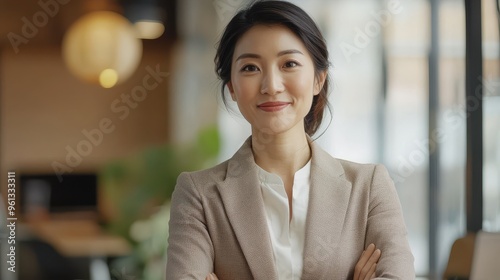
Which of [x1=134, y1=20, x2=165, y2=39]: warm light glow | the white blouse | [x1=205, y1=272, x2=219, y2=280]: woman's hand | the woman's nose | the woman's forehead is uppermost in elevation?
[x1=134, y1=20, x2=165, y2=39]: warm light glow

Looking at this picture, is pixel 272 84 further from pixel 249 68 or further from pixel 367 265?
pixel 367 265

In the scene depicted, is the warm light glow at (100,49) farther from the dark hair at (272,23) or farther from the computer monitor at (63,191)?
the dark hair at (272,23)

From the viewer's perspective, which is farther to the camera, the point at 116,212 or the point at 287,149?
the point at 116,212

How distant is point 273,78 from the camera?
1336 millimetres

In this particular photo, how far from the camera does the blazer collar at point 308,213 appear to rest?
1.35 metres

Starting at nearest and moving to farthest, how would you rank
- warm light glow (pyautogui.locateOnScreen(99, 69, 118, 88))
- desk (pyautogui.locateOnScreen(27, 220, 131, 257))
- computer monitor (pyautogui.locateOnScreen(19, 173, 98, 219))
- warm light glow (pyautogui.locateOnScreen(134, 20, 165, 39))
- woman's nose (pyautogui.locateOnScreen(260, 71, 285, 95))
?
woman's nose (pyautogui.locateOnScreen(260, 71, 285, 95)) → desk (pyautogui.locateOnScreen(27, 220, 131, 257)) → warm light glow (pyautogui.locateOnScreen(99, 69, 118, 88)) → computer monitor (pyautogui.locateOnScreen(19, 173, 98, 219)) → warm light glow (pyautogui.locateOnScreen(134, 20, 165, 39))

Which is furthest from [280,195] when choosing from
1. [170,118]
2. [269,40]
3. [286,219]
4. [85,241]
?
[170,118]

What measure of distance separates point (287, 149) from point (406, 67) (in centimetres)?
426

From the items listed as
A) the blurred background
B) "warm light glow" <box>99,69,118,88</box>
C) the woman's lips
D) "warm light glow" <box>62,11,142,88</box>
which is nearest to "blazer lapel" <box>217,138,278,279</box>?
the woman's lips

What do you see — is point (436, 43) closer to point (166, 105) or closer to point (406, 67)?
point (406, 67)

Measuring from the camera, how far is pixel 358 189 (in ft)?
4.71

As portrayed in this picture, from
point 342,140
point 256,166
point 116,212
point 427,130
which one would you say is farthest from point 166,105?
point 256,166

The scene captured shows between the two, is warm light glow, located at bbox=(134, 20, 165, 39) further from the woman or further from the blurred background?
the woman

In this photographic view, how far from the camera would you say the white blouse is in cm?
136
